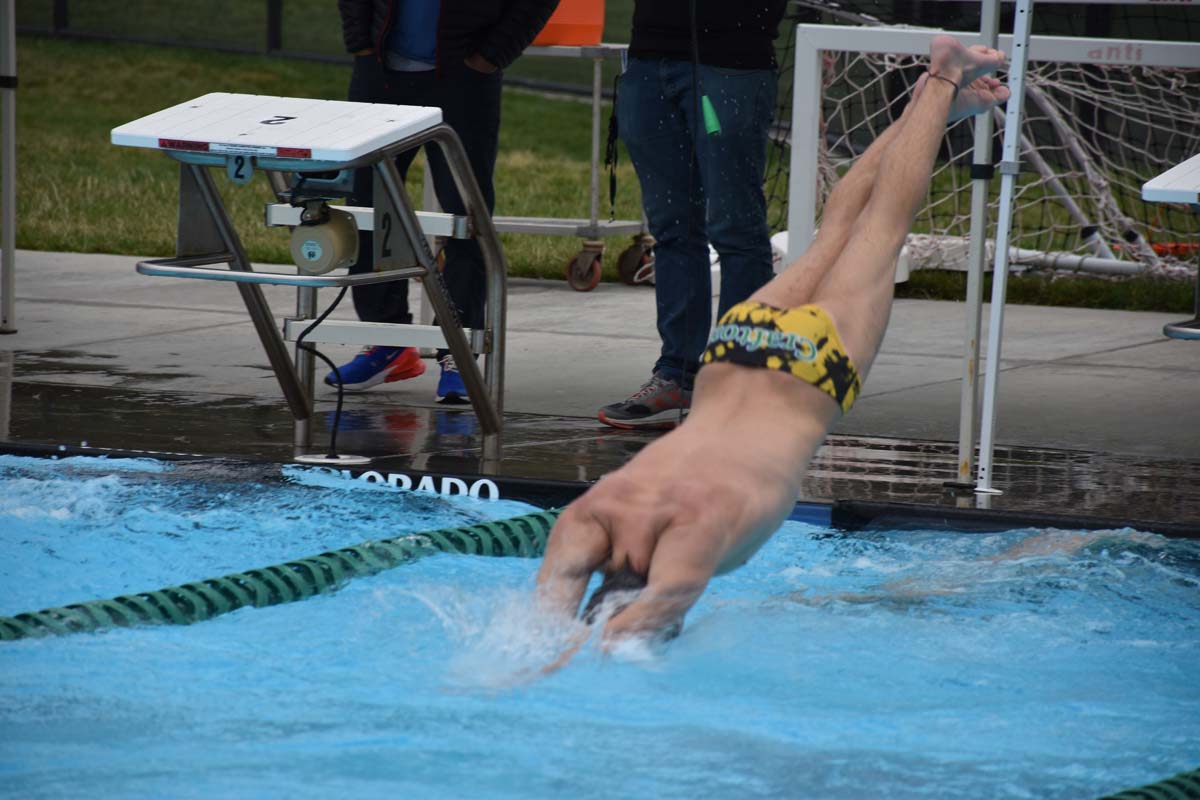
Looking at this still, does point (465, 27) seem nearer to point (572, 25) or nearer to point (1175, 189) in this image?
point (1175, 189)

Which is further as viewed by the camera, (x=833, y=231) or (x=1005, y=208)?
(x=1005, y=208)

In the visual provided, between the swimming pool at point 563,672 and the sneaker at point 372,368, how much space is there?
1401 mm

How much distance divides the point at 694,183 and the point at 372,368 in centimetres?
137

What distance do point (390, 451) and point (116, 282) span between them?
14.2 ft

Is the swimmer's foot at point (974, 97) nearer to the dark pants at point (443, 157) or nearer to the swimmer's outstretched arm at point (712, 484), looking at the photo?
the swimmer's outstretched arm at point (712, 484)

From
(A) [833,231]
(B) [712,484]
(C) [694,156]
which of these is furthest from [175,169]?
(B) [712,484]

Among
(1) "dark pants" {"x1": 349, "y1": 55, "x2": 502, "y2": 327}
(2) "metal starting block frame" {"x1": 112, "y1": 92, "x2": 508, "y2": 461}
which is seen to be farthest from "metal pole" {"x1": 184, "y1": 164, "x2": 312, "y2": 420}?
(1) "dark pants" {"x1": 349, "y1": 55, "x2": 502, "y2": 327}

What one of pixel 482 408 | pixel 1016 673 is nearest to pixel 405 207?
pixel 482 408

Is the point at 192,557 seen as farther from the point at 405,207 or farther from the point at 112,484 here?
the point at 405,207

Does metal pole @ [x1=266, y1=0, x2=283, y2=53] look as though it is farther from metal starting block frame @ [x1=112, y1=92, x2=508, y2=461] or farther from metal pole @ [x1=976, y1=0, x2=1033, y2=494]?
metal pole @ [x1=976, y1=0, x2=1033, y2=494]

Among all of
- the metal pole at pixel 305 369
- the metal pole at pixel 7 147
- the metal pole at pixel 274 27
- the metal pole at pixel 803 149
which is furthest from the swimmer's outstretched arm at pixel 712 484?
the metal pole at pixel 274 27

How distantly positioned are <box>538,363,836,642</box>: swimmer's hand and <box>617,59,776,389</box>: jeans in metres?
2.06

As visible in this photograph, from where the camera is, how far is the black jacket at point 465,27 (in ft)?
18.5

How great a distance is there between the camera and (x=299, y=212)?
5094 mm
